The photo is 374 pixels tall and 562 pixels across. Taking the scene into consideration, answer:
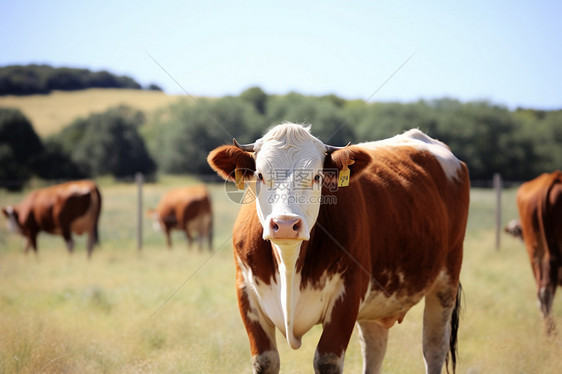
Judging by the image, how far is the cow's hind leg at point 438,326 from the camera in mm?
4820

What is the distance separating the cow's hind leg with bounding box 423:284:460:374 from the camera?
482cm

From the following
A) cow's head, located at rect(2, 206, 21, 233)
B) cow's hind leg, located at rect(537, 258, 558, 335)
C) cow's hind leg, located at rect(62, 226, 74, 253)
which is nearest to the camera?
cow's hind leg, located at rect(537, 258, 558, 335)

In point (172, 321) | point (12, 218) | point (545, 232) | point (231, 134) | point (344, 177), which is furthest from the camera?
point (231, 134)

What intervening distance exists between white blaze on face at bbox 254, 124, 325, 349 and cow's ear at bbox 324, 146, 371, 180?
3.0 inches

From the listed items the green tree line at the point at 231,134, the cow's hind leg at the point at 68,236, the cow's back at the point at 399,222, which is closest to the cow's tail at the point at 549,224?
the cow's back at the point at 399,222

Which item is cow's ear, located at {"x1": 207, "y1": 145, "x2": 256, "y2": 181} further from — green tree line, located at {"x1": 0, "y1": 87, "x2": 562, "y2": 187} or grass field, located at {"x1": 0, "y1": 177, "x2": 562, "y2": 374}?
green tree line, located at {"x1": 0, "y1": 87, "x2": 562, "y2": 187}

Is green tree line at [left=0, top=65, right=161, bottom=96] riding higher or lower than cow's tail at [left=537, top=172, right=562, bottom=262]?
higher

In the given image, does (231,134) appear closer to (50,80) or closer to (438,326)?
(50,80)

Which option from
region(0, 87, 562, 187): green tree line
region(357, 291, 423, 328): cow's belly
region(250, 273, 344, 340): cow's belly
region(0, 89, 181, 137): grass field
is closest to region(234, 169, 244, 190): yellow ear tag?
region(250, 273, 344, 340): cow's belly

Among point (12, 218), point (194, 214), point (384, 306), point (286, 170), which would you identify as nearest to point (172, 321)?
point (384, 306)

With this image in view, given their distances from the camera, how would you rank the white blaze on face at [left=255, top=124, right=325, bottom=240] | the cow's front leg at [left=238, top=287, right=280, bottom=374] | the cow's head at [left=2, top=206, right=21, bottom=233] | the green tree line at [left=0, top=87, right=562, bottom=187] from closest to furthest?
1. the white blaze on face at [left=255, top=124, right=325, bottom=240]
2. the cow's front leg at [left=238, top=287, right=280, bottom=374]
3. the cow's head at [left=2, top=206, right=21, bottom=233]
4. the green tree line at [left=0, top=87, right=562, bottom=187]

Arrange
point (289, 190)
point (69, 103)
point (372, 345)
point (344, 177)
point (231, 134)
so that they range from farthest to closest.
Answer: point (69, 103) → point (231, 134) → point (372, 345) → point (344, 177) → point (289, 190)

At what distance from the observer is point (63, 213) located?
1345cm

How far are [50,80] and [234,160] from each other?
76.5m
